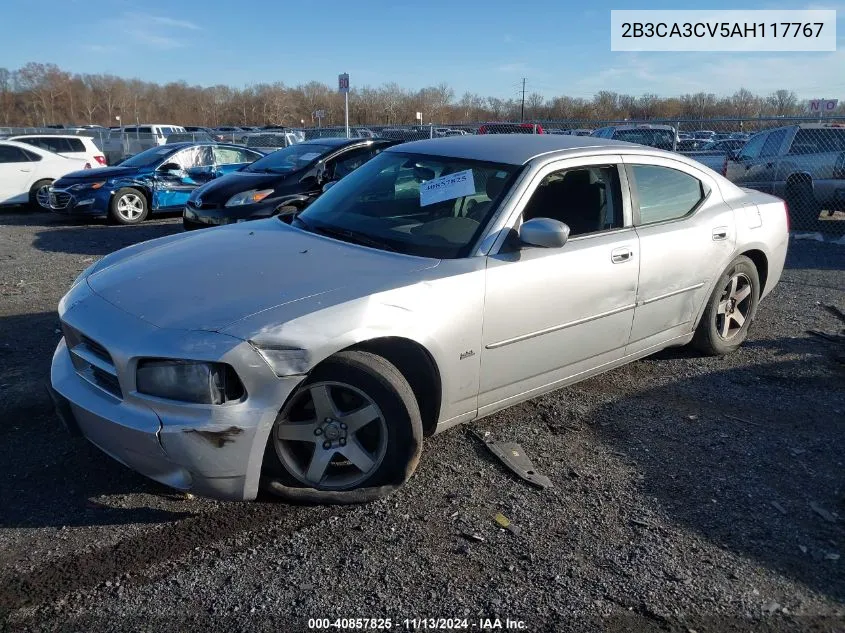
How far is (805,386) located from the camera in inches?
182

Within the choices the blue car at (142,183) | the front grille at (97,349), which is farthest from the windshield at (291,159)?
the front grille at (97,349)

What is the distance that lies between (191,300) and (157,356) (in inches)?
14.3

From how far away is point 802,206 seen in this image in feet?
37.4

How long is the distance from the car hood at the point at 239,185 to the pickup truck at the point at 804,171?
315 inches

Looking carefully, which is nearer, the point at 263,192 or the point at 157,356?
the point at 157,356

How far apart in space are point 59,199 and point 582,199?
10.3 meters

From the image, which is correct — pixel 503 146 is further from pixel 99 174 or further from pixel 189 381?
pixel 99 174

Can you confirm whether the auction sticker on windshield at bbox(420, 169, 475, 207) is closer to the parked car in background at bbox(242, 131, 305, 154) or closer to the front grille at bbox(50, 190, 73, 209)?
the front grille at bbox(50, 190, 73, 209)

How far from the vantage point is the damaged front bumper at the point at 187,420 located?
265 centimetres

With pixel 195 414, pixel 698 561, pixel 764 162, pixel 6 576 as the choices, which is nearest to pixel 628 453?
pixel 698 561

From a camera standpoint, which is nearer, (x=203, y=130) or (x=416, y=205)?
(x=416, y=205)

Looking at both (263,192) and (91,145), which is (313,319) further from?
(91,145)

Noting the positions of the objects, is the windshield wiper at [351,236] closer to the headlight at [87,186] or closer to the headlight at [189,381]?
the headlight at [189,381]

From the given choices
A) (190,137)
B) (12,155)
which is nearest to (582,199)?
(12,155)
